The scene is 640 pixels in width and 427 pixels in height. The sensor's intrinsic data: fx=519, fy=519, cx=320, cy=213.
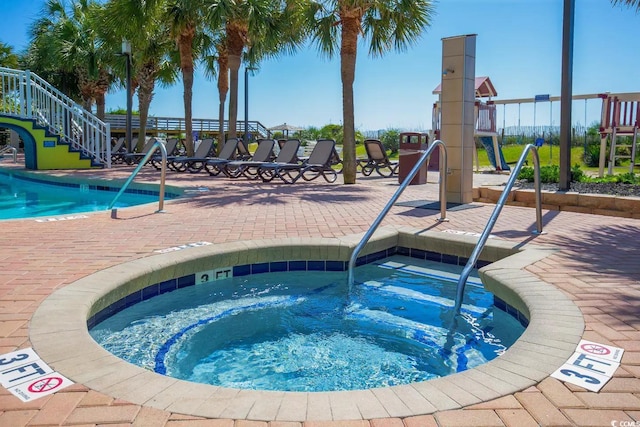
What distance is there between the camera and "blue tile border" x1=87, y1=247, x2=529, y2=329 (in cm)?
361

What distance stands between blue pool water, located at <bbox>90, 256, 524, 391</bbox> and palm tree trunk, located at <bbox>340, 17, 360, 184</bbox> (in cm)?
755

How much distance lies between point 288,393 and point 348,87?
36.6ft

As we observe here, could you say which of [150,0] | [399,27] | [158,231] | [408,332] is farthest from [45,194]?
[408,332]

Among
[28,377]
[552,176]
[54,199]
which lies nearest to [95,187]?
[54,199]

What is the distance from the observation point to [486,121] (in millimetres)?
14773

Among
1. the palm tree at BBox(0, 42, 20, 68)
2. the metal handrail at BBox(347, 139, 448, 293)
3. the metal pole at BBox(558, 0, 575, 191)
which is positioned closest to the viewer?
the metal handrail at BBox(347, 139, 448, 293)

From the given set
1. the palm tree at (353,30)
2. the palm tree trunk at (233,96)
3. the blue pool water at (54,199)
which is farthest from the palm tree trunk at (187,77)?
the palm tree at (353,30)

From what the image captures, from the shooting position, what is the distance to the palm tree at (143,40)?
15.4 m

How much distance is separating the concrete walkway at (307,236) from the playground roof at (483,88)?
25.9ft

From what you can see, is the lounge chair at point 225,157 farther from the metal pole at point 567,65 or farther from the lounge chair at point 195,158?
the metal pole at point 567,65

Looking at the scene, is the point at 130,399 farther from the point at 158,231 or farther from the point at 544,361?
the point at 158,231

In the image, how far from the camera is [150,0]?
597 inches

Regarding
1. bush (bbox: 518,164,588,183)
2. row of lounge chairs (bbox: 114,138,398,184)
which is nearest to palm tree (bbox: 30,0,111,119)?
row of lounge chairs (bbox: 114,138,398,184)

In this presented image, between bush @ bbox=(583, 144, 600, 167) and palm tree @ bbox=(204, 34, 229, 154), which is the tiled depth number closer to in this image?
palm tree @ bbox=(204, 34, 229, 154)
